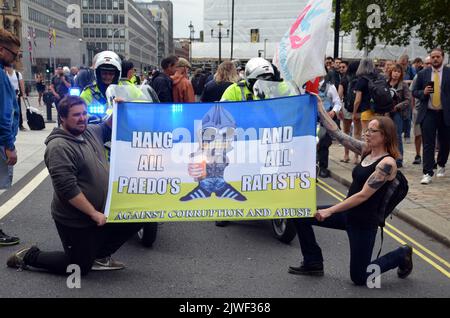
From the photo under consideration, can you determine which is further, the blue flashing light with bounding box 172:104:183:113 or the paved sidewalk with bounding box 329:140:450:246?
the paved sidewalk with bounding box 329:140:450:246

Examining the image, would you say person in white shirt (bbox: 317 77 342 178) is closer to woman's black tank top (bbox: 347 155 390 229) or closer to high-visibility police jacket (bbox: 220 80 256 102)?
high-visibility police jacket (bbox: 220 80 256 102)

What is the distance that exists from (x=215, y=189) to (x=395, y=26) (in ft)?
93.0

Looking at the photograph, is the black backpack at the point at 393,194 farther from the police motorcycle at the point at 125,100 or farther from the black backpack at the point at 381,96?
the black backpack at the point at 381,96

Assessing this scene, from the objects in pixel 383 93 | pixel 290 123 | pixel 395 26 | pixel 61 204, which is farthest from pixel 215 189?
pixel 395 26

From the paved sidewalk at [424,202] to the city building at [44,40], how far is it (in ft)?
220

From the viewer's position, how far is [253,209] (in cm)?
457

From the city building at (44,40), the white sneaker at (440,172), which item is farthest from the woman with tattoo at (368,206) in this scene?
the city building at (44,40)

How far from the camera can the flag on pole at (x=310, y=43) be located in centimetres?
441

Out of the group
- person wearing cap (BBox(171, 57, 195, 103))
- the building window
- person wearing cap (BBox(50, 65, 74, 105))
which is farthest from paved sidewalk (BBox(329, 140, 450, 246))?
the building window

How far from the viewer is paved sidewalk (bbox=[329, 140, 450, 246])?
6.25 m

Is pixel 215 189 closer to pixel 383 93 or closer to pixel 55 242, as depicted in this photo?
pixel 55 242

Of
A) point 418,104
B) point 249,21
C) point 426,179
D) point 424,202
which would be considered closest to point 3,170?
point 424,202

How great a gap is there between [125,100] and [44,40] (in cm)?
9429

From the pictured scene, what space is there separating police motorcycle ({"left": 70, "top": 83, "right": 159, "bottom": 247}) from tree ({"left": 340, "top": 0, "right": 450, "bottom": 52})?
21.1m
